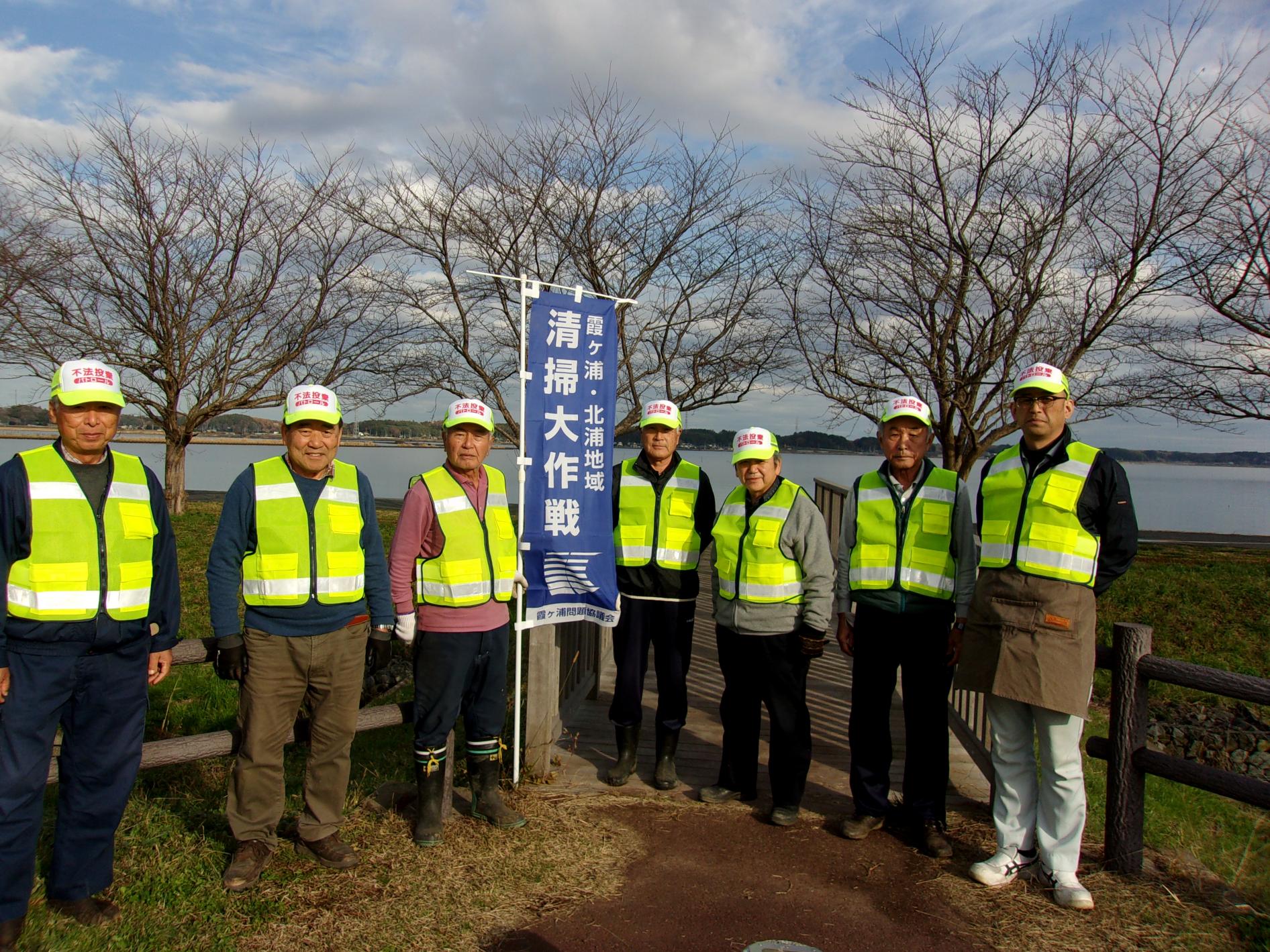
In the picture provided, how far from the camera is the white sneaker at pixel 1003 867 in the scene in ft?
12.0

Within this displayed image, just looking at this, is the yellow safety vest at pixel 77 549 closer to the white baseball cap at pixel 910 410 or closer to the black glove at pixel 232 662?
the black glove at pixel 232 662

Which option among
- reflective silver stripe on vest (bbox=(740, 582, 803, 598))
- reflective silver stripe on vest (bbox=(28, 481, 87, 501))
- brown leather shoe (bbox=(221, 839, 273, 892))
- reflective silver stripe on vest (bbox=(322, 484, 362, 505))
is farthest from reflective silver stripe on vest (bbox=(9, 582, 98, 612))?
reflective silver stripe on vest (bbox=(740, 582, 803, 598))

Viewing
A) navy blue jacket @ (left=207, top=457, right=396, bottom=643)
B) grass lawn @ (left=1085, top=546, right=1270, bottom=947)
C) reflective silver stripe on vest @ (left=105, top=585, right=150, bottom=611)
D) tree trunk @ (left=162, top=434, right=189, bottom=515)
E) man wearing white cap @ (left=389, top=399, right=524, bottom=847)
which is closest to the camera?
reflective silver stripe on vest @ (left=105, top=585, right=150, bottom=611)

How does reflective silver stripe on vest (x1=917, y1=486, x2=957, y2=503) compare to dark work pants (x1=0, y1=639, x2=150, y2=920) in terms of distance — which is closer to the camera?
dark work pants (x1=0, y1=639, x2=150, y2=920)

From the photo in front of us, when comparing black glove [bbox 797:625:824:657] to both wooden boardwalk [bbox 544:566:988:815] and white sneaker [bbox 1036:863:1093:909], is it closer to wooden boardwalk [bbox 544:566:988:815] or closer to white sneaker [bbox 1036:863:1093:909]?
wooden boardwalk [bbox 544:566:988:815]

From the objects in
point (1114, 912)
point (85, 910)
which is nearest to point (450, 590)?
point (85, 910)

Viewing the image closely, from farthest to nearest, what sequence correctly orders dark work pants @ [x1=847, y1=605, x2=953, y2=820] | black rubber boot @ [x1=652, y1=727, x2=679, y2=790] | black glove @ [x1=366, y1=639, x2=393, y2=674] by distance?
1. black rubber boot @ [x1=652, y1=727, x2=679, y2=790]
2. dark work pants @ [x1=847, y1=605, x2=953, y2=820]
3. black glove @ [x1=366, y1=639, x2=393, y2=674]

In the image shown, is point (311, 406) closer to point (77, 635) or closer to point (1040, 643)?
point (77, 635)

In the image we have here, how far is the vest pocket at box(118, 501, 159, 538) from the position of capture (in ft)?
10.6

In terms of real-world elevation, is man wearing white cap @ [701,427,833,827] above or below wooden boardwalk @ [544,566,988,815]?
above

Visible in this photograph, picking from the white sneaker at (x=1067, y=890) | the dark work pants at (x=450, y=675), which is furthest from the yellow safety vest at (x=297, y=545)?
the white sneaker at (x=1067, y=890)

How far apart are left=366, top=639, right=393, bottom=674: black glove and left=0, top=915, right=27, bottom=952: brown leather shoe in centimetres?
146

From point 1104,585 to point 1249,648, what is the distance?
283 inches

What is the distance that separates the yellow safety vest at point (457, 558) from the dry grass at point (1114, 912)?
7.87 feet
